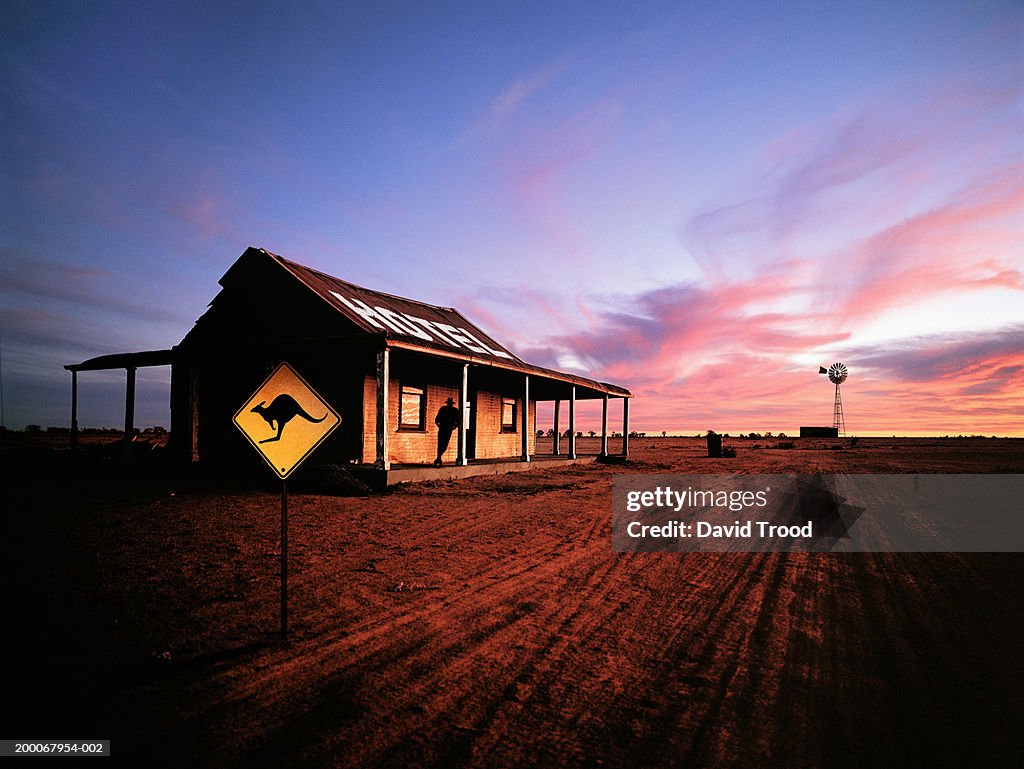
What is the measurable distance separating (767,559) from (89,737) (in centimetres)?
767

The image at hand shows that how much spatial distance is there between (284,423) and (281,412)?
16cm

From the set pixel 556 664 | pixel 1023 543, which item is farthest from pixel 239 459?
pixel 1023 543

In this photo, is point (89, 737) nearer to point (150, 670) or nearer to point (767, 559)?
point (150, 670)

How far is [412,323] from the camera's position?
1894cm

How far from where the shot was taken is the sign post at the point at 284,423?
4695 mm

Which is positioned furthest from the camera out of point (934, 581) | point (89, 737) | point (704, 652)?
point (934, 581)

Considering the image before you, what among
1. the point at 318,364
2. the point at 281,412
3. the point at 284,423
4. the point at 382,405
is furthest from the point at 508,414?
the point at 281,412

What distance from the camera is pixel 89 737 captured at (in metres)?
3.32

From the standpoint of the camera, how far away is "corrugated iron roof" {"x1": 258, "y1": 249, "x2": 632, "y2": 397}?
1514cm

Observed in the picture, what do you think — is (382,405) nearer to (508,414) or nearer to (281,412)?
(281,412)

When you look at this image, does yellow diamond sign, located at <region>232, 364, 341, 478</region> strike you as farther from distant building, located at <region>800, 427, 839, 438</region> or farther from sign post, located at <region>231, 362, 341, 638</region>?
distant building, located at <region>800, 427, 839, 438</region>

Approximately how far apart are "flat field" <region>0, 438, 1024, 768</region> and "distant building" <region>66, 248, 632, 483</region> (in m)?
7.18

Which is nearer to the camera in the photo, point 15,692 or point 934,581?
point 15,692

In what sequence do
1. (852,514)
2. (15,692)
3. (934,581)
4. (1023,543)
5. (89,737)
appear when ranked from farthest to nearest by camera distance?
(852,514) < (1023,543) < (934,581) < (15,692) < (89,737)
